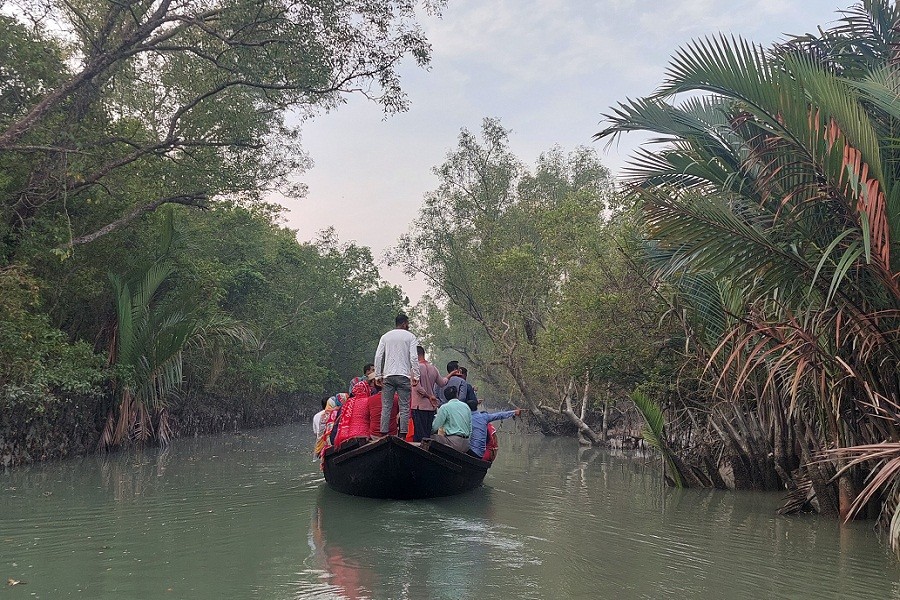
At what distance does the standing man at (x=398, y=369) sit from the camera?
9500mm

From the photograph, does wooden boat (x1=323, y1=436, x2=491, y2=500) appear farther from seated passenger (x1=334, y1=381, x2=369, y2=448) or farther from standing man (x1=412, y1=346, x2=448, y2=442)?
standing man (x1=412, y1=346, x2=448, y2=442)

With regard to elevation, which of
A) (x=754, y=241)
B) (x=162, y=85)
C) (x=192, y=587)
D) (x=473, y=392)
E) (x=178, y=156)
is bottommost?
(x=192, y=587)

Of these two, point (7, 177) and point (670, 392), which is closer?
point (7, 177)

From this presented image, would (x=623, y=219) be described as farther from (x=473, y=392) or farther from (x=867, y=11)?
(x=867, y=11)

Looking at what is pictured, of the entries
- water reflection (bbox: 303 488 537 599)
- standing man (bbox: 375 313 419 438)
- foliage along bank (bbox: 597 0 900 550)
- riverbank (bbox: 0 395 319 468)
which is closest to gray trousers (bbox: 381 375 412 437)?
standing man (bbox: 375 313 419 438)

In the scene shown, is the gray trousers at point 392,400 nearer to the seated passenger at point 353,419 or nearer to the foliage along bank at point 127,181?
the seated passenger at point 353,419

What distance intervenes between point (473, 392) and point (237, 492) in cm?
363

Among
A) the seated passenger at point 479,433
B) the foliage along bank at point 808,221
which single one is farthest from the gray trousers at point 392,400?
the foliage along bank at point 808,221

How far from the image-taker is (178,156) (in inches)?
719

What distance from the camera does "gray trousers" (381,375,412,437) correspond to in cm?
962

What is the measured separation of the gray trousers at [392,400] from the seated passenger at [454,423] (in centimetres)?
58

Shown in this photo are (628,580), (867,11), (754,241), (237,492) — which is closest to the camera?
(628,580)

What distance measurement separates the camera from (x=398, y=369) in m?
9.49

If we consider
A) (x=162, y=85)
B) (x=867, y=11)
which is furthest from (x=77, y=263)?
(x=867, y=11)
